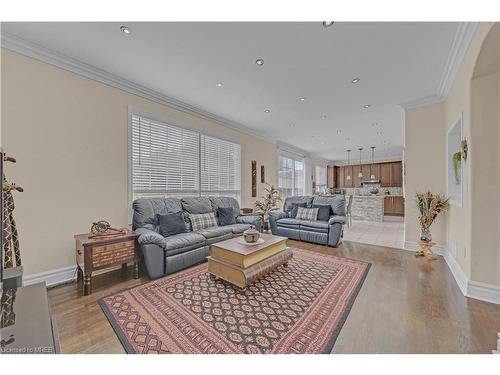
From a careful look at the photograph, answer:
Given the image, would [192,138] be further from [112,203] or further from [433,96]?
[433,96]

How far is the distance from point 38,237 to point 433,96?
20.3ft

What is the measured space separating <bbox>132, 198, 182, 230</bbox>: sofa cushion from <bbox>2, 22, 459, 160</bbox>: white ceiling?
6.07ft

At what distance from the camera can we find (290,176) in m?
8.11

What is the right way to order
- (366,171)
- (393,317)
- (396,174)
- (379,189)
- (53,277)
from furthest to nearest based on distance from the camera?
(366,171)
(379,189)
(396,174)
(53,277)
(393,317)

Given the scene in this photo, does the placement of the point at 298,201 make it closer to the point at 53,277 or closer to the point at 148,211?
the point at 148,211

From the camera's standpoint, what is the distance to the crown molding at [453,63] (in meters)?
2.04

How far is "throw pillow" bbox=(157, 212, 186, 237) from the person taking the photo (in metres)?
3.14

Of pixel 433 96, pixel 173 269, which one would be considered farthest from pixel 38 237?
pixel 433 96

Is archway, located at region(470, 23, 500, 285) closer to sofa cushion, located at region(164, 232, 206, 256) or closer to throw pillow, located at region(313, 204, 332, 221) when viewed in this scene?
throw pillow, located at region(313, 204, 332, 221)

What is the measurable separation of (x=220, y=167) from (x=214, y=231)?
6.18ft

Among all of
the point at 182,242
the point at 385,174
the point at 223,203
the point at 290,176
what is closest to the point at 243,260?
the point at 182,242

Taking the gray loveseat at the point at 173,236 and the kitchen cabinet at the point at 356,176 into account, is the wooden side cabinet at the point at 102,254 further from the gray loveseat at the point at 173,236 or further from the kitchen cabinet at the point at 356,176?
the kitchen cabinet at the point at 356,176

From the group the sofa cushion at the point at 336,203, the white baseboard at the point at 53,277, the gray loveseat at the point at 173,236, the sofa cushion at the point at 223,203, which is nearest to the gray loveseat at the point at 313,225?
the sofa cushion at the point at 336,203

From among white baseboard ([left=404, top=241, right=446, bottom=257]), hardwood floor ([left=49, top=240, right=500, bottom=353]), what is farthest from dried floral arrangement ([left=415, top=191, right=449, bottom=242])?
hardwood floor ([left=49, top=240, right=500, bottom=353])
